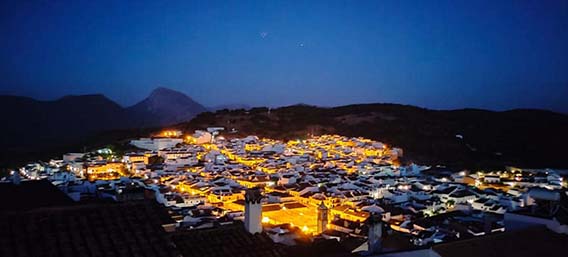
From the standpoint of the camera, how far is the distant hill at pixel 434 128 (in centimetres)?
5071

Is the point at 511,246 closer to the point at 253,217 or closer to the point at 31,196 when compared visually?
the point at 253,217

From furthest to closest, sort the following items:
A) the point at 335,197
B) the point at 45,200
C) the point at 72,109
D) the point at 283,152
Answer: the point at 72,109
the point at 283,152
the point at 335,197
the point at 45,200

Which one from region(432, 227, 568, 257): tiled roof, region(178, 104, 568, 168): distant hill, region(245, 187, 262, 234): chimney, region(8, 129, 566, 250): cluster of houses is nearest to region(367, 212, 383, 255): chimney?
region(432, 227, 568, 257): tiled roof

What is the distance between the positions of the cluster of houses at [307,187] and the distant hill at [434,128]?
7532 mm

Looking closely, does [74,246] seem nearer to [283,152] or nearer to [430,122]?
[283,152]

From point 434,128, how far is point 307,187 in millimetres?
44845

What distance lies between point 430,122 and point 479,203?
51.1m

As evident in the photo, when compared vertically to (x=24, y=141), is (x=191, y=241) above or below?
above

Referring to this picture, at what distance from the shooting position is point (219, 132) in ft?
202

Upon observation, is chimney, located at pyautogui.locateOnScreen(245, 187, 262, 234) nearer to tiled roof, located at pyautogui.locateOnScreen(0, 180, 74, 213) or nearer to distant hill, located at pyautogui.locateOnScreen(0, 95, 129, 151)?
tiled roof, located at pyautogui.locateOnScreen(0, 180, 74, 213)

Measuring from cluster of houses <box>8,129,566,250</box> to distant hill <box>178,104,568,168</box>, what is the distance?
753cm

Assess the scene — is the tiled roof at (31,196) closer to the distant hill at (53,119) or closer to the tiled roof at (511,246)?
the tiled roof at (511,246)

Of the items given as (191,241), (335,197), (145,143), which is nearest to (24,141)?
(145,143)

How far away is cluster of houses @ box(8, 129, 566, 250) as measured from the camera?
1684cm
